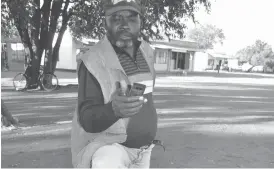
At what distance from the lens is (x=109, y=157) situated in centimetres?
150

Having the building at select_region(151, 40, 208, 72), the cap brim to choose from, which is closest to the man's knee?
the cap brim

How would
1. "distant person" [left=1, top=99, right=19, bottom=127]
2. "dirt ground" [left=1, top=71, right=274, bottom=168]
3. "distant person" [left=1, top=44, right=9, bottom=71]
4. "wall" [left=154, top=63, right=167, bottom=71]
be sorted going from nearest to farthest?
1. "dirt ground" [left=1, top=71, right=274, bottom=168]
2. "distant person" [left=1, top=99, right=19, bottom=127]
3. "distant person" [left=1, top=44, right=9, bottom=71]
4. "wall" [left=154, top=63, right=167, bottom=71]

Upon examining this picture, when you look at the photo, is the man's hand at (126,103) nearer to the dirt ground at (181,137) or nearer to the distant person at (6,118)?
the dirt ground at (181,137)

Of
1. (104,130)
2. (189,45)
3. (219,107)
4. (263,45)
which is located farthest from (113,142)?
(263,45)

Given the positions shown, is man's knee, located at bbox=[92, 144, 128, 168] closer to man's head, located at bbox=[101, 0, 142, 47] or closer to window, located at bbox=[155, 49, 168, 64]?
man's head, located at bbox=[101, 0, 142, 47]

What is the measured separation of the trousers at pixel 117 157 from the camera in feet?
4.86

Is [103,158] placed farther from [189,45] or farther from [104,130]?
[189,45]

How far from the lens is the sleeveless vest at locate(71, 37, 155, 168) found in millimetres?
1500

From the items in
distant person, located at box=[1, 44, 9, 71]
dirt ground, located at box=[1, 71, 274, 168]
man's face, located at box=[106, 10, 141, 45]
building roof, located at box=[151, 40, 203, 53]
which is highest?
building roof, located at box=[151, 40, 203, 53]

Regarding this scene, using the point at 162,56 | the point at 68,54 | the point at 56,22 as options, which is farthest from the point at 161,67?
the point at 56,22

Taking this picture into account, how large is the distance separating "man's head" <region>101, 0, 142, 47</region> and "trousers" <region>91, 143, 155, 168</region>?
512mm

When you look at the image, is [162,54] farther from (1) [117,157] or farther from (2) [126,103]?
(2) [126,103]

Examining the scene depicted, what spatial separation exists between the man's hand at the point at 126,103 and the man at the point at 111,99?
0.08 ft

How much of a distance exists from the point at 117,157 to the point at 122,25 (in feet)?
2.11
